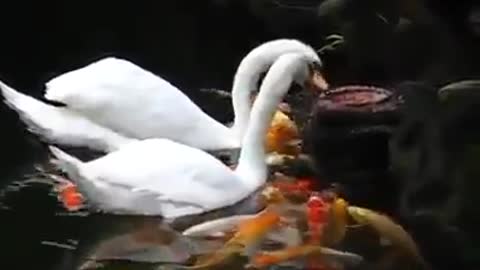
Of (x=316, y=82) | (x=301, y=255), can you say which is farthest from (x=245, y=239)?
(x=316, y=82)

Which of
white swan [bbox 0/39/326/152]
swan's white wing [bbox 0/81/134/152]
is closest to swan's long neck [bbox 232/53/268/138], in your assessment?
white swan [bbox 0/39/326/152]

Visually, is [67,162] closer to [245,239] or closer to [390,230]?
[245,239]

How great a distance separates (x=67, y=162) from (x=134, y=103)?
0.08m

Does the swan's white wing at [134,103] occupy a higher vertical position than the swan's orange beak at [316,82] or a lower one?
lower

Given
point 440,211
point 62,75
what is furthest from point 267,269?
point 62,75

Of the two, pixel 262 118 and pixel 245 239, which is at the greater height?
pixel 262 118

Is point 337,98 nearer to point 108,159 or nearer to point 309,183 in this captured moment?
point 309,183

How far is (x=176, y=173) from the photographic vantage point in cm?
115

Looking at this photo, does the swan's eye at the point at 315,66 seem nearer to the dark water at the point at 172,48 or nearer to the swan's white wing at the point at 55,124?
the dark water at the point at 172,48

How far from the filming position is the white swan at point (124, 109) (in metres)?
1.19

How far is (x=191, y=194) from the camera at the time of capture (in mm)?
1148

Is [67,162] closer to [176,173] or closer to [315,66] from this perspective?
[176,173]

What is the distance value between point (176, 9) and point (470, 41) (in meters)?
0.27

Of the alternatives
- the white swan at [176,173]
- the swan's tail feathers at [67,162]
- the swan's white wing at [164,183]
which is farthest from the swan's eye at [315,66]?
the swan's tail feathers at [67,162]
